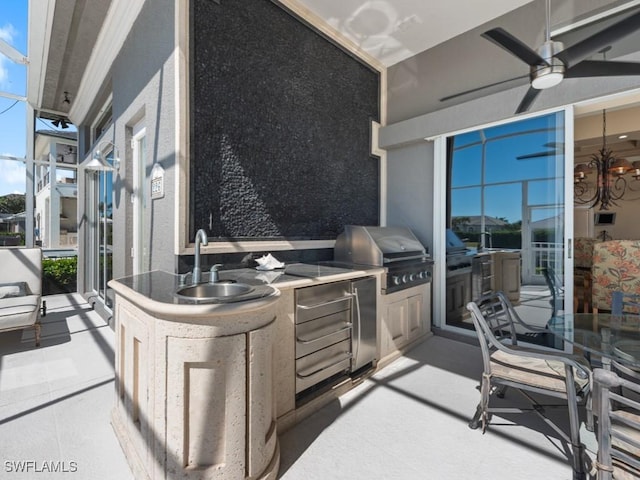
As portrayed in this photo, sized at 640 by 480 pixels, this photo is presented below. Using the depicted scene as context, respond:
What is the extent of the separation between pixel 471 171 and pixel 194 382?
11.7ft

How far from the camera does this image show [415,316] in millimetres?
3408

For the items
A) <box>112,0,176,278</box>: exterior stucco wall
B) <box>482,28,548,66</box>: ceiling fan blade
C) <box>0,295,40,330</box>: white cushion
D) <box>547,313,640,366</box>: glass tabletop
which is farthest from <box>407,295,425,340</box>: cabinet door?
<box>0,295,40,330</box>: white cushion

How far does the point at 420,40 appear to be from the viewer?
12.3 feet

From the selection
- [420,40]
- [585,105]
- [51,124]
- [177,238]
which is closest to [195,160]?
[177,238]

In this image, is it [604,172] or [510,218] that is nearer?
[510,218]

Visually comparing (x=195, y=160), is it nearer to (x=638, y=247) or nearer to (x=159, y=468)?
(x=159, y=468)

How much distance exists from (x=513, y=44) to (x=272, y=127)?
1.99m

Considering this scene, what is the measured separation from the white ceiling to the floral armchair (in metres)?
2.67

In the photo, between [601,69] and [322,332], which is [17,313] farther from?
[601,69]

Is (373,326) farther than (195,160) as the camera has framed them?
Yes

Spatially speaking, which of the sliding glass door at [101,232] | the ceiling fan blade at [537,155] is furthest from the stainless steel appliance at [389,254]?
the sliding glass door at [101,232]

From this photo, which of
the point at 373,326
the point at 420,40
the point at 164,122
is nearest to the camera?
the point at 164,122

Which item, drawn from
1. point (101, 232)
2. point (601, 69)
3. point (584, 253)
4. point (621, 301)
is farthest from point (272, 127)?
point (584, 253)

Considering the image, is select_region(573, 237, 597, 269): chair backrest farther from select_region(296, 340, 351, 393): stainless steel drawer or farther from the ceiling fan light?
select_region(296, 340, 351, 393): stainless steel drawer
